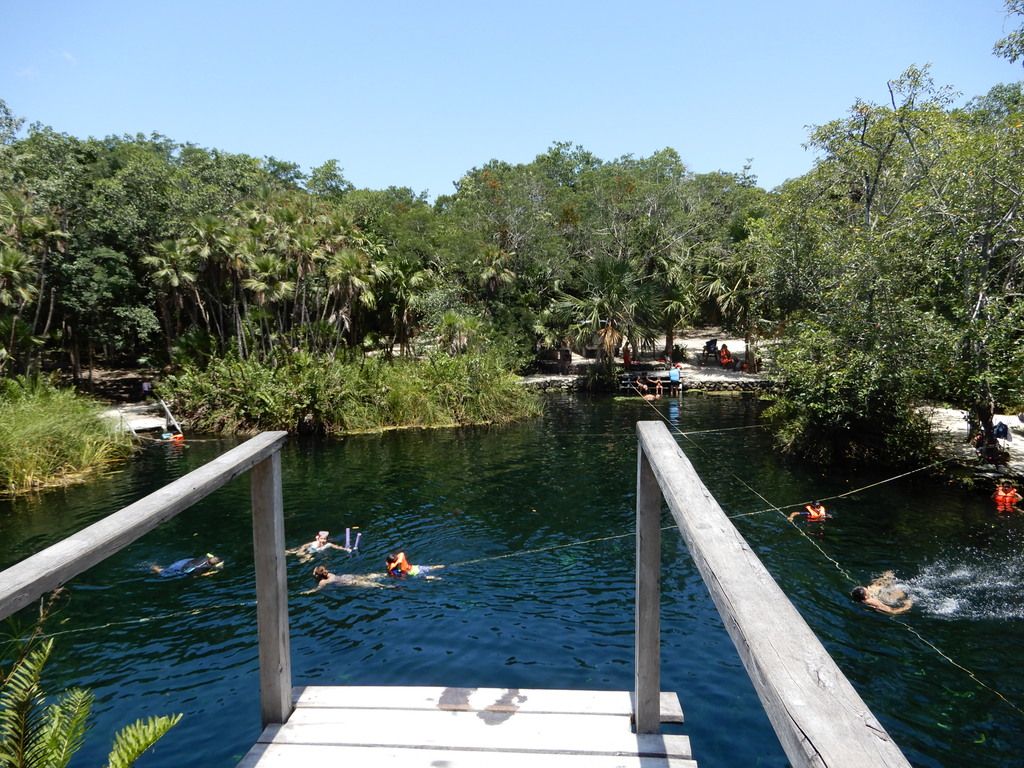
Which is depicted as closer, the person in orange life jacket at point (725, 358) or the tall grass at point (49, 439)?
the tall grass at point (49, 439)

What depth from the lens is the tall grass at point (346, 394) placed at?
2366 centimetres

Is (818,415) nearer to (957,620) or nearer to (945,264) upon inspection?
(945,264)

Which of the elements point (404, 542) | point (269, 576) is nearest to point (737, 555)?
point (269, 576)

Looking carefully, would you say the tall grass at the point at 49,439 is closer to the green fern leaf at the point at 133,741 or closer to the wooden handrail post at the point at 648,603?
the green fern leaf at the point at 133,741

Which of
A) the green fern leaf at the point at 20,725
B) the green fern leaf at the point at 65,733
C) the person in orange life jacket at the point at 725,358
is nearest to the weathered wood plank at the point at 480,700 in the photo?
the green fern leaf at the point at 65,733

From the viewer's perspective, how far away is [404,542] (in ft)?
43.2

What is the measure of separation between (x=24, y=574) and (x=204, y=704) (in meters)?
6.49

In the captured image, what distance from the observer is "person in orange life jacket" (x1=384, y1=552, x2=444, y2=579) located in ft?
37.9

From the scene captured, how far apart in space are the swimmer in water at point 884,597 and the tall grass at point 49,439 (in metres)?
17.4

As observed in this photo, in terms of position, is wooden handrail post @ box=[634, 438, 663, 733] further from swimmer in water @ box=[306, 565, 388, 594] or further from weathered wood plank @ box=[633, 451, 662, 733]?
swimmer in water @ box=[306, 565, 388, 594]

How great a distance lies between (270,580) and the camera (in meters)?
3.89

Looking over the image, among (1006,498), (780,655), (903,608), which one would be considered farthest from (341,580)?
(1006,498)

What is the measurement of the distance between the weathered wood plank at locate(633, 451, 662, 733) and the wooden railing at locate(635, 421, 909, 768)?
0.67 m

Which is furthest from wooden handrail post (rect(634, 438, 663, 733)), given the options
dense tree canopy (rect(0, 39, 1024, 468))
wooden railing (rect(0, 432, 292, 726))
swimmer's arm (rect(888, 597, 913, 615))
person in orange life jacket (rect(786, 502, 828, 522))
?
dense tree canopy (rect(0, 39, 1024, 468))
